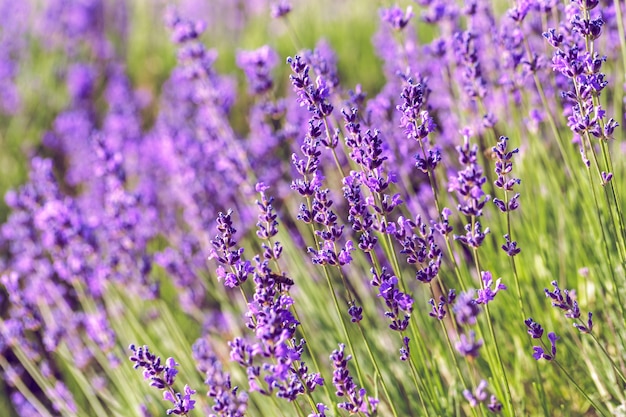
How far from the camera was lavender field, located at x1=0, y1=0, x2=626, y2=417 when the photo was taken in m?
1.68

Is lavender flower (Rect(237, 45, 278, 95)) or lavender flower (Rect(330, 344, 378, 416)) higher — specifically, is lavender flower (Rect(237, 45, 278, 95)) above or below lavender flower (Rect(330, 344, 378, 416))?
above

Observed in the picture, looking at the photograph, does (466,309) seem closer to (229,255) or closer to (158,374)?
(229,255)

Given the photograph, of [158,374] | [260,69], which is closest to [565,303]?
[158,374]

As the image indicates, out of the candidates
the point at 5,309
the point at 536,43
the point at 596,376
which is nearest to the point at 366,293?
the point at 596,376

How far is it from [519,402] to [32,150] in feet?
15.1

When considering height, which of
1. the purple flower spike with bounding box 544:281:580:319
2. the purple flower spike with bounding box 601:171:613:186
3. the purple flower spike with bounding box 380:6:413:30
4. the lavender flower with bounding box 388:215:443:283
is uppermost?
the purple flower spike with bounding box 380:6:413:30

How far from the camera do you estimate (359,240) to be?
174 cm

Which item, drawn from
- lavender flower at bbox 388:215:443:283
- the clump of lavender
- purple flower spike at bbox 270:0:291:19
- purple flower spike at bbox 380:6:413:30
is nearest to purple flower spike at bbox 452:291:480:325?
lavender flower at bbox 388:215:443:283

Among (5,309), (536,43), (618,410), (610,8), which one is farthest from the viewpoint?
(5,309)

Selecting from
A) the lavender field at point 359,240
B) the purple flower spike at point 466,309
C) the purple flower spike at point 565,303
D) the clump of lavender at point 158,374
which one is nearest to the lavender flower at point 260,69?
the lavender field at point 359,240

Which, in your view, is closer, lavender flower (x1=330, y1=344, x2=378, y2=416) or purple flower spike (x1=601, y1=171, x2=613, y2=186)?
lavender flower (x1=330, y1=344, x2=378, y2=416)

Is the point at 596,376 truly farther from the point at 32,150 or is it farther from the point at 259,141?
the point at 32,150

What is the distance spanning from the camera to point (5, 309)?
4.66 m

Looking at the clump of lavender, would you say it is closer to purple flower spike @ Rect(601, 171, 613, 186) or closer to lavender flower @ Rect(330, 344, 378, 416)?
lavender flower @ Rect(330, 344, 378, 416)
